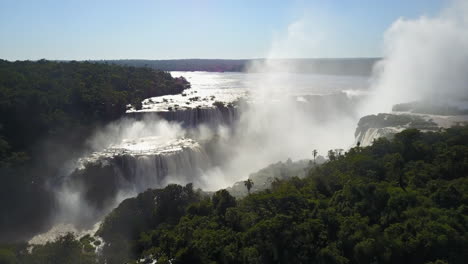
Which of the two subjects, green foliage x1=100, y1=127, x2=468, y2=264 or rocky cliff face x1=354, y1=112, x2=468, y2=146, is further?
rocky cliff face x1=354, y1=112, x2=468, y2=146

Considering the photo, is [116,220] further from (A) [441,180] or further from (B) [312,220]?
(A) [441,180]

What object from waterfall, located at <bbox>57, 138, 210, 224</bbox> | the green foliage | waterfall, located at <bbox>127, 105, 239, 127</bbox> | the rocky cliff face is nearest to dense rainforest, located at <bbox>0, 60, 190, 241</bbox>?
waterfall, located at <bbox>57, 138, 210, 224</bbox>

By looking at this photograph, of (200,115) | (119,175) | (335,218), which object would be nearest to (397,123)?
(335,218)

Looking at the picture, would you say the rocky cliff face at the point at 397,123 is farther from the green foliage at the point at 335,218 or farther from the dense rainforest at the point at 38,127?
the dense rainforest at the point at 38,127

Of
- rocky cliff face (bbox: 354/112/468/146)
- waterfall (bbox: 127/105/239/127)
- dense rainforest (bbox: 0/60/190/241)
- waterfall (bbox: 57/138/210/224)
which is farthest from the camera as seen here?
waterfall (bbox: 127/105/239/127)

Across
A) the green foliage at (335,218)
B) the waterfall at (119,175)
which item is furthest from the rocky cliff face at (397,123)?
the waterfall at (119,175)

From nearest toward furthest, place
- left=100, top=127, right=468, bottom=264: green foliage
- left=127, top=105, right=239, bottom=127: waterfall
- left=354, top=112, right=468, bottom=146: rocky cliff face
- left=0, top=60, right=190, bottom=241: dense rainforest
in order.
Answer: left=100, top=127, right=468, bottom=264: green foliage < left=0, top=60, right=190, bottom=241: dense rainforest < left=354, top=112, right=468, bottom=146: rocky cliff face < left=127, top=105, right=239, bottom=127: waterfall

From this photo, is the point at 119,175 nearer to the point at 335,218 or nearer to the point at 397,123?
the point at 335,218

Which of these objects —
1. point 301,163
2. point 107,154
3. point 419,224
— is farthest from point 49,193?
point 419,224

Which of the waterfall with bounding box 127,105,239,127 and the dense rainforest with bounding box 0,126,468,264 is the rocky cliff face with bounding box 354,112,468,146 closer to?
the dense rainforest with bounding box 0,126,468,264
